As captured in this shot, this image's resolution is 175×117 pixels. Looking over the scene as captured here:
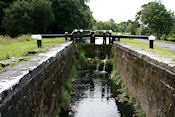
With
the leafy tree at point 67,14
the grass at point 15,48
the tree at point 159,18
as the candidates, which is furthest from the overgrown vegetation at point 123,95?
the leafy tree at point 67,14

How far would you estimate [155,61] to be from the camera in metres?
4.11

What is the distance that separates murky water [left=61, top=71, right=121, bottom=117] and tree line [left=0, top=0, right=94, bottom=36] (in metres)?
12.9

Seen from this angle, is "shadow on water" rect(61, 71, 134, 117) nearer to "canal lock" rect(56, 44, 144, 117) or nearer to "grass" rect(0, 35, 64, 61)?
"canal lock" rect(56, 44, 144, 117)

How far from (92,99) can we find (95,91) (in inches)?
34.7

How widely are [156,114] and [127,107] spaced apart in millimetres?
2028

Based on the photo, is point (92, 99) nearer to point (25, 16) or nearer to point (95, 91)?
point (95, 91)

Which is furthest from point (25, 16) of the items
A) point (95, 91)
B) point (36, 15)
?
point (95, 91)

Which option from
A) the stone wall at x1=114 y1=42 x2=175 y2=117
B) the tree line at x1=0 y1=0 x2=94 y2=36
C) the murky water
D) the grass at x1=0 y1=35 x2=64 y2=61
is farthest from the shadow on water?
the tree line at x1=0 y1=0 x2=94 y2=36

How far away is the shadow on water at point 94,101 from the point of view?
5.69 metres

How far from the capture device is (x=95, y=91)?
7.76 metres

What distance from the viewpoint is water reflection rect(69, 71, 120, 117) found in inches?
226

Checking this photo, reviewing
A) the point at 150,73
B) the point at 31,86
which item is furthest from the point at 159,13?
the point at 31,86

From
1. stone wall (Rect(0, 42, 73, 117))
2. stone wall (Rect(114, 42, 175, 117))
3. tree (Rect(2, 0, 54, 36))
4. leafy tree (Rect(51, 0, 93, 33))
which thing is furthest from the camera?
leafy tree (Rect(51, 0, 93, 33))

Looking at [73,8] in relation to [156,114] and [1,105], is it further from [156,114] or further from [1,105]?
[1,105]
